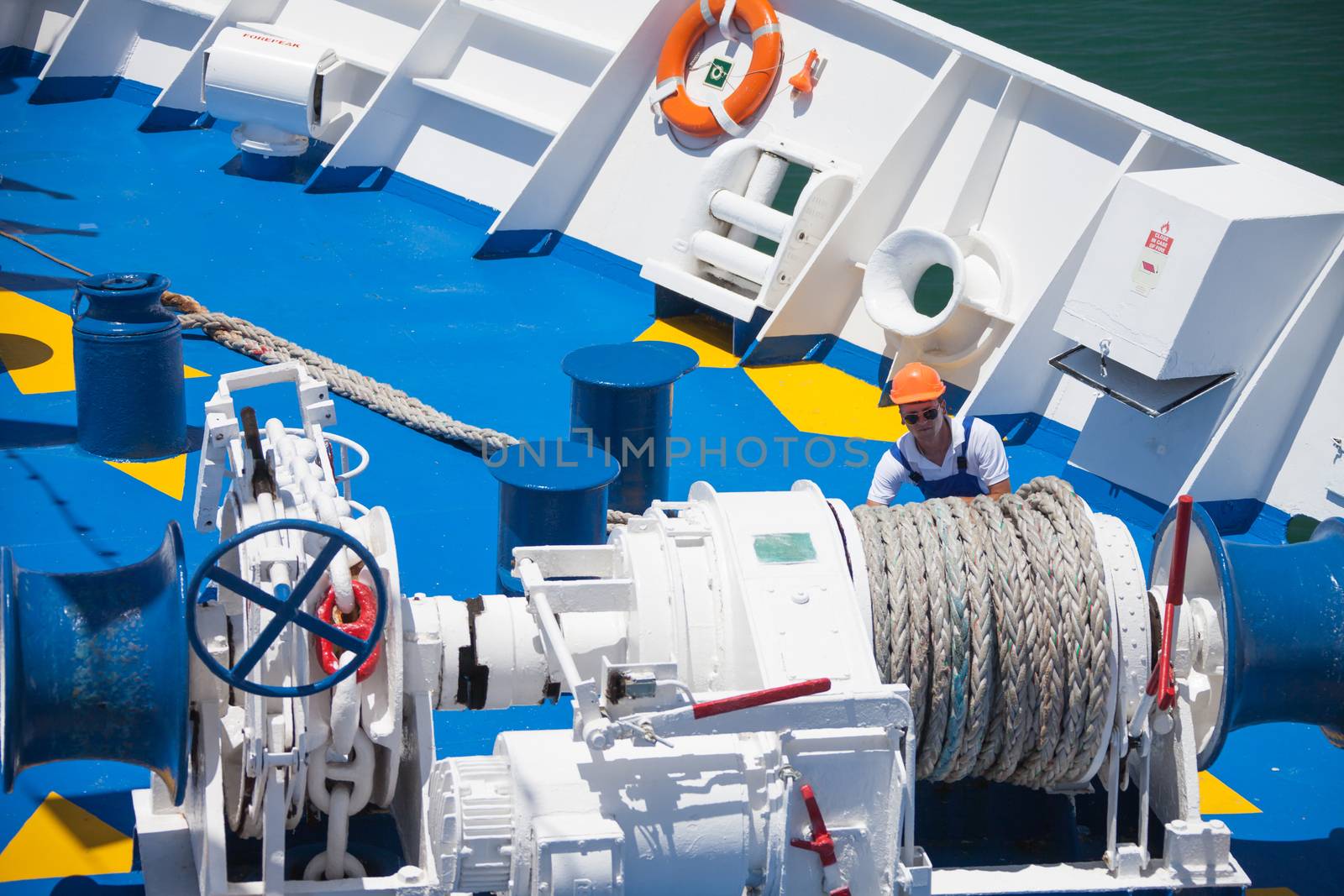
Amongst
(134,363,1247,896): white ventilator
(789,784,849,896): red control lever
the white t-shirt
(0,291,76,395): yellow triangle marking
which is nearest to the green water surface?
the white t-shirt

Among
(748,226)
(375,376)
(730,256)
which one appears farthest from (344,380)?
(748,226)

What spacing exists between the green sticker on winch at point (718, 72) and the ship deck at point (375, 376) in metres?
1.04

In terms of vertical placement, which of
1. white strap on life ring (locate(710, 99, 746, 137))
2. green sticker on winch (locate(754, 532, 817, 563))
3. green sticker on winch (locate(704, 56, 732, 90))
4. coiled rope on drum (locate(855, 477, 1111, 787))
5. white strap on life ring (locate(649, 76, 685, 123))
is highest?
green sticker on winch (locate(704, 56, 732, 90))

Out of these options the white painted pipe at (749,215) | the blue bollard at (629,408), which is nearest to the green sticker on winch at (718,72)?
the white painted pipe at (749,215)

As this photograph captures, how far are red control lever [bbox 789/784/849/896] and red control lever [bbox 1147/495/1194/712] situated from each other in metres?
0.92

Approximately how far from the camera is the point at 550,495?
5227mm

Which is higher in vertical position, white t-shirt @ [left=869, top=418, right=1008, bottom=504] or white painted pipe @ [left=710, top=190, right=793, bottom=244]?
white painted pipe @ [left=710, top=190, right=793, bottom=244]

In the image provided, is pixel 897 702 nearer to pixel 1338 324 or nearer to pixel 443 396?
pixel 1338 324

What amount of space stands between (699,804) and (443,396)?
4.03 metres

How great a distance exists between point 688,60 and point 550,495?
3809mm

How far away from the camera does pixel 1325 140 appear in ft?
45.1

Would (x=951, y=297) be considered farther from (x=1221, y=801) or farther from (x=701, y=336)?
(x=1221, y=801)

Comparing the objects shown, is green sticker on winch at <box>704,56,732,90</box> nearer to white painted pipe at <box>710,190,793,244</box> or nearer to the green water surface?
white painted pipe at <box>710,190,793,244</box>

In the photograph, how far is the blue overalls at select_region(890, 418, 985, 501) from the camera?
501 centimetres
